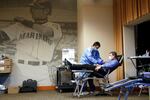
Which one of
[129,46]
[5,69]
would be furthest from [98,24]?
[5,69]

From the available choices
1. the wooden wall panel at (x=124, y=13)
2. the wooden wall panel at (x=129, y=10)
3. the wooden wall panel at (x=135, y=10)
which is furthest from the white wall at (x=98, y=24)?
the wooden wall panel at (x=135, y=10)

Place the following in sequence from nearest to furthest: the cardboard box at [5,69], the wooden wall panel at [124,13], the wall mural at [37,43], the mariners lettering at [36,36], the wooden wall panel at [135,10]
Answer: the wooden wall panel at [124,13]
the wooden wall panel at [135,10]
the cardboard box at [5,69]
the wall mural at [37,43]
the mariners lettering at [36,36]

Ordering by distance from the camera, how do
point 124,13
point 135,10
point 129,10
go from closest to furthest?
point 135,10 < point 129,10 < point 124,13

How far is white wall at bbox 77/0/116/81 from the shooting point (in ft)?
26.5

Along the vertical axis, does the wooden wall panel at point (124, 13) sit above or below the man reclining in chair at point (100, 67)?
above

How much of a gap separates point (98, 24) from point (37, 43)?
211 cm

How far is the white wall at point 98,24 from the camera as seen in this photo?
8.07 m

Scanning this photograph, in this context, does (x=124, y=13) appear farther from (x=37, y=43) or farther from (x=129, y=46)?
(x=37, y=43)

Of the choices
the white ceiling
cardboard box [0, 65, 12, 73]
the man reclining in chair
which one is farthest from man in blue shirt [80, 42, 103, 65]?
the white ceiling

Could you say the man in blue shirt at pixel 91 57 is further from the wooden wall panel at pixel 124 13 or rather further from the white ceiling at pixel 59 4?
the white ceiling at pixel 59 4

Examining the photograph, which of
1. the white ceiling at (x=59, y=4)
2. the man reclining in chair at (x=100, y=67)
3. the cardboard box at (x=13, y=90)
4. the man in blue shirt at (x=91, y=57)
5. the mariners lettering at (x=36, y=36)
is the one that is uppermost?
the white ceiling at (x=59, y=4)

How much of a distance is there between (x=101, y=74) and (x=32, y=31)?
3317 mm

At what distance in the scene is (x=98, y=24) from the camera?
8.17m

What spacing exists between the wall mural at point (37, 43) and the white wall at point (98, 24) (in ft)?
3.14
